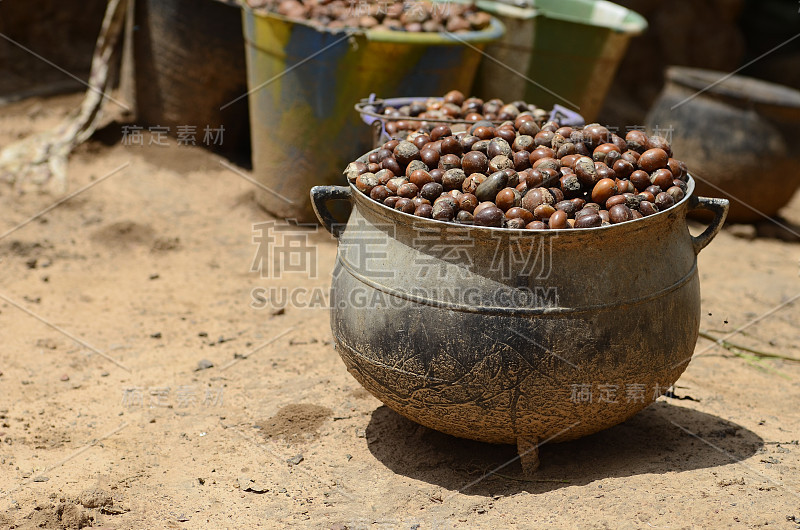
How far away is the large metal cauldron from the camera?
255 centimetres

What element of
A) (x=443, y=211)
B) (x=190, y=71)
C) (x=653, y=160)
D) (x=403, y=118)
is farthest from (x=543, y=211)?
(x=190, y=71)

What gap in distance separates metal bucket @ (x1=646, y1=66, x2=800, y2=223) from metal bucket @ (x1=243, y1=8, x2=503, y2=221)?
183 cm

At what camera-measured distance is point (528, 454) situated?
2.90m

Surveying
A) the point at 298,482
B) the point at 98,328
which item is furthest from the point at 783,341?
the point at 98,328

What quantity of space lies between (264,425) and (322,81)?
2432 millimetres

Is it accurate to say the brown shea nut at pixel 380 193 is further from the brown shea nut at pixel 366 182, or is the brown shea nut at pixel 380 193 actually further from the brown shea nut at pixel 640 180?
the brown shea nut at pixel 640 180

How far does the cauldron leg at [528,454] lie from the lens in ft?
9.34

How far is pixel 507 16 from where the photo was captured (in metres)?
5.90

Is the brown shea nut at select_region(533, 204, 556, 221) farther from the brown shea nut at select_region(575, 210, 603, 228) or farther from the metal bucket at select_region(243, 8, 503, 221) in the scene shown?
the metal bucket at select_region(243, 8, 503, 221)

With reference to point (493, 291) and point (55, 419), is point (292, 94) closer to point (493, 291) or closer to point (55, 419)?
point (55, 419)

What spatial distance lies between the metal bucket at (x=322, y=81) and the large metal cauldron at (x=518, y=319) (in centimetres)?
230

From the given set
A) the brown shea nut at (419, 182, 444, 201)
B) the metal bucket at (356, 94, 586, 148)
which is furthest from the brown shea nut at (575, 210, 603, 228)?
the metal bucket at (356, 94, 586, 148)

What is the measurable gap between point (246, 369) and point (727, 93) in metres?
4.31

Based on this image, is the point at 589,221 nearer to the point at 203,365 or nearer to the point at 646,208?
the point at 646,208
